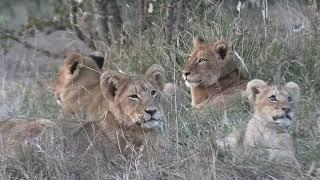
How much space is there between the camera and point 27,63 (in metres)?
13.6

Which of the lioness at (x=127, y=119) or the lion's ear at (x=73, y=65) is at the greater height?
the lioness at (x=127, y=119)

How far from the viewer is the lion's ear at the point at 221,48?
29.2 feet

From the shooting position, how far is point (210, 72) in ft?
29.9

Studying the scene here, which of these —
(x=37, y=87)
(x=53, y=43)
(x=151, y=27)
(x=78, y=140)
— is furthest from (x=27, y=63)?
(x=78, y=140)

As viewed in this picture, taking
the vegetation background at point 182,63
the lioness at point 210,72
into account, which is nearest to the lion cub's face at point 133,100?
the vegetation background at point 182,63

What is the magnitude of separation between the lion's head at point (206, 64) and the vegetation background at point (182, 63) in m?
0.16

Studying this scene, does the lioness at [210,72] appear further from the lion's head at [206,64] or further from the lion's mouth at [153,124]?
the lion's mouth at [153,124]

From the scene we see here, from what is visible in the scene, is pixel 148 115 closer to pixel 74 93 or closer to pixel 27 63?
pixel 74 93

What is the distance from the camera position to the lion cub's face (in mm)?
6969

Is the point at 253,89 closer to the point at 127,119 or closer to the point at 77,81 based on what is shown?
the point at 127,119

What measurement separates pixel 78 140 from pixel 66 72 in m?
2.51

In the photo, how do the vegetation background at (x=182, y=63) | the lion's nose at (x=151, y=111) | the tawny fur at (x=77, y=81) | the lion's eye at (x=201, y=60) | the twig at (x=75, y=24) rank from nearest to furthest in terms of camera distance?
1. the vegetation background at (x=182, y=63)
2. the lion's nose at (x=151, y=111)
3. the lion's eye at (x=201, y=60)
4. the tawny fur at (x=77, y=81)
5. the twig at (x=75, y=24)

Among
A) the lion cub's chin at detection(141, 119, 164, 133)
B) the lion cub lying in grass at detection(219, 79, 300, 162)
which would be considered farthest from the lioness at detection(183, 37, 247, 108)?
the lion cub lying in grass at detection(219, 79, 300, 162)

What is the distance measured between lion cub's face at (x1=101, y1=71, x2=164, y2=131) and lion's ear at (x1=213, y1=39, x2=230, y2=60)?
1819mm
